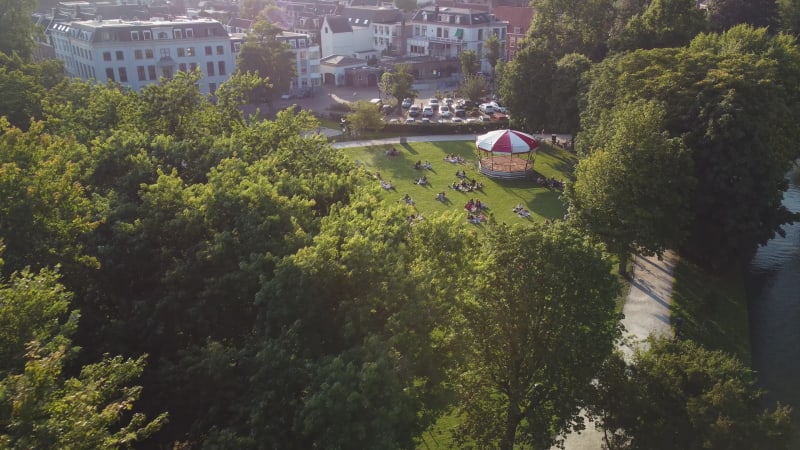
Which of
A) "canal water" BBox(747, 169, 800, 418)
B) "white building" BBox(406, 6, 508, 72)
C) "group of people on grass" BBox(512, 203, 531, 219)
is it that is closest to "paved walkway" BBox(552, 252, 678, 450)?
"canal water" BBox(747, 169, 800, 418)

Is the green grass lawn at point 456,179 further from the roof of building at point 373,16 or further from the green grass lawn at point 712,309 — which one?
the roof of building at point 373,16

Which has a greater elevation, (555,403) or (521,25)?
(521,25)

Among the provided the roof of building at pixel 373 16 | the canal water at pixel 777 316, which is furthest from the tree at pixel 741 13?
the roof of building at pixel 373 16

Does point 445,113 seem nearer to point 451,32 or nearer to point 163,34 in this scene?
point 451,32

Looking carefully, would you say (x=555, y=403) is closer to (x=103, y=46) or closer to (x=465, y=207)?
(x=465, y=207)

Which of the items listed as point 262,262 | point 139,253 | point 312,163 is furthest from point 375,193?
point 139,253

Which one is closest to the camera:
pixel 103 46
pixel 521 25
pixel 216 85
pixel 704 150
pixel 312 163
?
pixel 312 163
